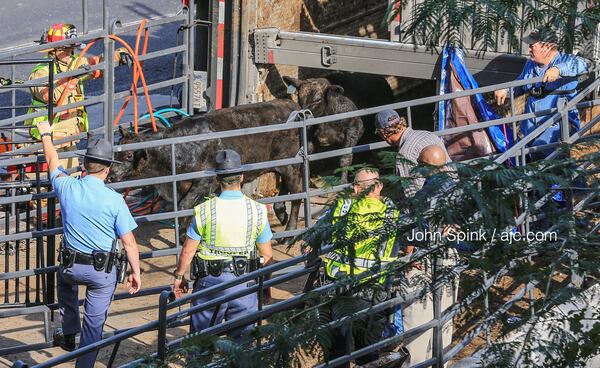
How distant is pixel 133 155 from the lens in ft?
35.7

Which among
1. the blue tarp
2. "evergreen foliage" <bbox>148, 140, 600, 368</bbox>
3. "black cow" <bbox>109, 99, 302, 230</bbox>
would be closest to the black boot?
"black cow" <bbox>109, 99, 302, 230</bbox>

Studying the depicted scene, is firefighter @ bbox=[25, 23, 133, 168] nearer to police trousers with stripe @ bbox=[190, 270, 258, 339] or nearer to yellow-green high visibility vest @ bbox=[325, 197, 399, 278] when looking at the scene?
police trousers with stripe @ bbox=[190, 270, 258, 339]

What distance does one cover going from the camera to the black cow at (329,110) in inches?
482

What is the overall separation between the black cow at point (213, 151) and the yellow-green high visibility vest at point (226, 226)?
121 inches

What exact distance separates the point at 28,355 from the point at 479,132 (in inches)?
185

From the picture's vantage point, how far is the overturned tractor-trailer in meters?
9.47

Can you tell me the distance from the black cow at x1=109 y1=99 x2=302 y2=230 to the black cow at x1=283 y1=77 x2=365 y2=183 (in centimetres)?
45

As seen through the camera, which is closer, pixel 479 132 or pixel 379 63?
pixel 479 132

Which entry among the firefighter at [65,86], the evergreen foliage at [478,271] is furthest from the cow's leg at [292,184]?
the evergreen foliage at [478,271]

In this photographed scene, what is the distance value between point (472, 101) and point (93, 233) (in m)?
4.40

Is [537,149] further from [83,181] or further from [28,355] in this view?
[28,355]

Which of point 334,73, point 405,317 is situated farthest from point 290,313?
point 334,73

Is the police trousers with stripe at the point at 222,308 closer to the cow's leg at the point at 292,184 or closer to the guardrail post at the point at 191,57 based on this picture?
the cow's leg at the point at 292,184

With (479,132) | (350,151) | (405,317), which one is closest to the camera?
(405,317)
